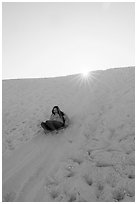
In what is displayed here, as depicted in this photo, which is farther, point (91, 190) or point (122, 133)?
point (122, 133)

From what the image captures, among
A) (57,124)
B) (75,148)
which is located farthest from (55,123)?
(75,148)

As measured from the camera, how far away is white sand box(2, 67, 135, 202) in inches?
288

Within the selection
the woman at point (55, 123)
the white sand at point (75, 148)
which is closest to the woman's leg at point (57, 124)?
the woman at point (55, 123)

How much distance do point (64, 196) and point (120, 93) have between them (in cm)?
890

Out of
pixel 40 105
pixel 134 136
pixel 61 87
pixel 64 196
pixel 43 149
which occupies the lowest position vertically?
pixel 64 196

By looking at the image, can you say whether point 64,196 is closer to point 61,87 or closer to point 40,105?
point 40,105

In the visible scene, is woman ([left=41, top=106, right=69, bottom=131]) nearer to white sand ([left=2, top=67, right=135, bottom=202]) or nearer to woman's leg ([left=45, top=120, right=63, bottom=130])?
woman's leg ([left=45, top=120, right=63, bottom=130])

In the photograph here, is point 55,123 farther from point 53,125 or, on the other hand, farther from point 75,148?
point 75,148

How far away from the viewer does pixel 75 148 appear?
9.80 m

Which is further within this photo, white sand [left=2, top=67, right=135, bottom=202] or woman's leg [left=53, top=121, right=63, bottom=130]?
woman's leg [left=53, top=121, right=63, bottom=130]

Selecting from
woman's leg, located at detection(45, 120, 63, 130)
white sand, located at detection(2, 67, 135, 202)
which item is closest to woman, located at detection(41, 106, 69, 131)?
woman's leg, located at detection(45, 120, 63, 130)

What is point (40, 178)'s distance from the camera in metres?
8.18

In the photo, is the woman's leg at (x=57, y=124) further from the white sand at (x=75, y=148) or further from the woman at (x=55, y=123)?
the white sand at (x=75, y=148)

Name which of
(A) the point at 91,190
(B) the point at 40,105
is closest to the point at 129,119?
(A) the point at 91,190
